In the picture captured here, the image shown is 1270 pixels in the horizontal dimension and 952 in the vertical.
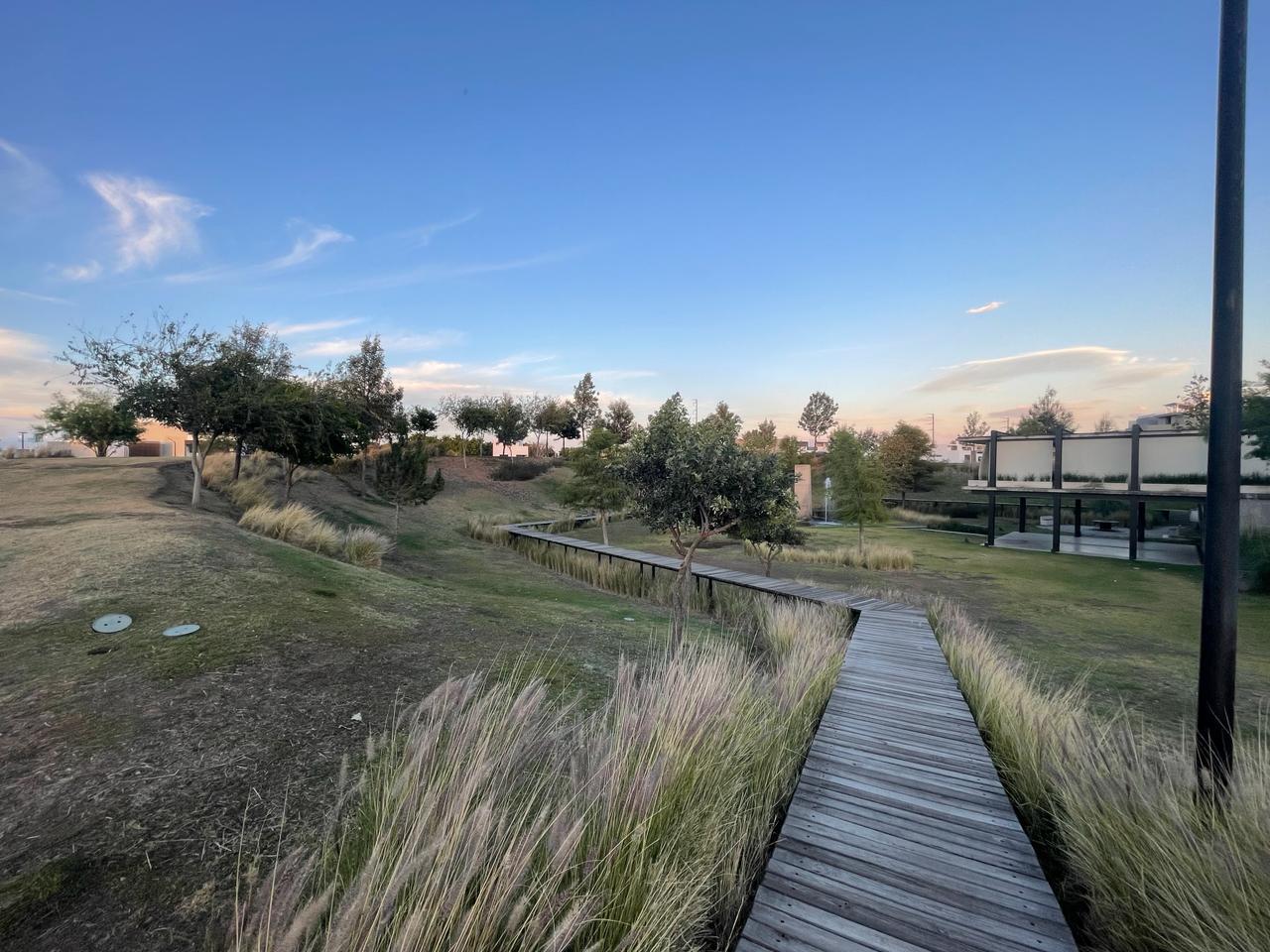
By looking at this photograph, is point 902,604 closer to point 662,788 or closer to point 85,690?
point 662,788

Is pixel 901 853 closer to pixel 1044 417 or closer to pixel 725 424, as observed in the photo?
pixel 725 424

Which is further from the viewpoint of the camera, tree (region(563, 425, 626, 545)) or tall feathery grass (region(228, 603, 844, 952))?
tree (region(563, 425, 626, 545))

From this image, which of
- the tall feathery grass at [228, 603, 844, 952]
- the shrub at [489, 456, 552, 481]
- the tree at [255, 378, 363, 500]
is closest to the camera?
the tall feathery grass at [228, 603, 844, 952]

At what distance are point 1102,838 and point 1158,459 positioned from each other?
2532cm

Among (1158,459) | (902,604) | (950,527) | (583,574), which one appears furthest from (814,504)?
(902,604)

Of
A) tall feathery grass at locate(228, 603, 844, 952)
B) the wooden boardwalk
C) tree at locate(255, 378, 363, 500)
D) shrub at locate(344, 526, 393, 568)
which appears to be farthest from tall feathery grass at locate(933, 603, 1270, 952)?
tree at locate(255, 378, 363, 500)

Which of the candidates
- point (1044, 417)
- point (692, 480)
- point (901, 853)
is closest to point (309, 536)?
point (692, 480)

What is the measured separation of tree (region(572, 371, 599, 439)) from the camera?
53.6 m

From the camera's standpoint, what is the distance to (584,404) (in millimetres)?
53906

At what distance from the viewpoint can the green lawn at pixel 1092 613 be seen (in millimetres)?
6891

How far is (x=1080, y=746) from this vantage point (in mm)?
3104

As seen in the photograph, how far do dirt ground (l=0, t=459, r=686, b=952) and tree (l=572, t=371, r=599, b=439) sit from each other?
44.0 m

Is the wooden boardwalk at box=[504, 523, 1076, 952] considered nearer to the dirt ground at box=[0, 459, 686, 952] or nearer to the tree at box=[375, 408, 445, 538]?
the dirt ground at box=[0, 459, 686, 952]

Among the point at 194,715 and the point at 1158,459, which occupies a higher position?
the point at 1158,459
